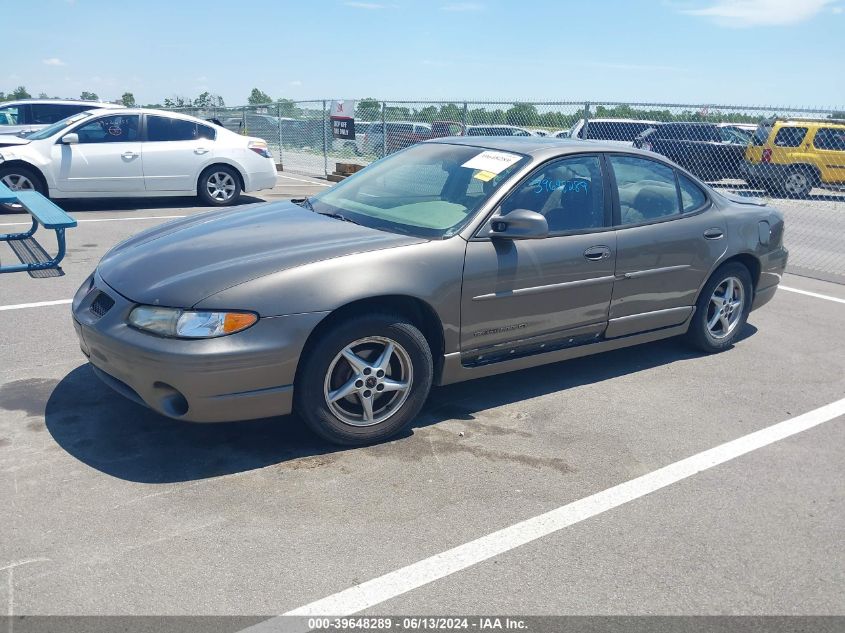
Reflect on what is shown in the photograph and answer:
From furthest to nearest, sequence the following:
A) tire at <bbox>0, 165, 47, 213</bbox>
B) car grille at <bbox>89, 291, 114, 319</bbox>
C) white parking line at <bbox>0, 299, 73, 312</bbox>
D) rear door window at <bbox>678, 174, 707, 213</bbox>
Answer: tire at <bbox>0, 165, 47, 213</bbox>, white parking line at <bbox>0, 299, 73, 312</bbox>, rear door window at <bbox>678, 174, 707, 213</bbox>, car grille at <bbox>89, 291, 114, 319</bbox>

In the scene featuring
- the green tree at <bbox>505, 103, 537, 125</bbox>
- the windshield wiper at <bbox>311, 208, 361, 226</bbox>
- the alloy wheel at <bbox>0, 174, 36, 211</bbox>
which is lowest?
the alloy wheel at <bbox>0, 174, 36, 211</bbox>

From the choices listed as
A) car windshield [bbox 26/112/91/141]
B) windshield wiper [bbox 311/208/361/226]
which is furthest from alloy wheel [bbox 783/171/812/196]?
windshield wiper [bbox 311/208/361/226]

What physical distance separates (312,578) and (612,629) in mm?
1121

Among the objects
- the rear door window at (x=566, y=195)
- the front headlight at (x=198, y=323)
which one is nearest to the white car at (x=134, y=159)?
the rear door window at (x=566, y=195)

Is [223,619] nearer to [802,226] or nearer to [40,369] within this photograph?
[40,369]

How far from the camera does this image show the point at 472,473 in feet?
12.7

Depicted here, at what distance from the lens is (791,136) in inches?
705

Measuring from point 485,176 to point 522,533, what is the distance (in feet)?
7.41

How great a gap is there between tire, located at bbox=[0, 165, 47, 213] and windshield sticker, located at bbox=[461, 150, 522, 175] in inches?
324

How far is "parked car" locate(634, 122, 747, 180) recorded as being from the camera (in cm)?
1778

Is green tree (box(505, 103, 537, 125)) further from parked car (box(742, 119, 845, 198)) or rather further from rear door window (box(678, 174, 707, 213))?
rear door window (box(678, 174, 707, 213))

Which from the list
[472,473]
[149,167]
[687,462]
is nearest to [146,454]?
[472,473]

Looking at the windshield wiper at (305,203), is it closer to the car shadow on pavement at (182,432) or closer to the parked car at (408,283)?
the parked car at (408,283)

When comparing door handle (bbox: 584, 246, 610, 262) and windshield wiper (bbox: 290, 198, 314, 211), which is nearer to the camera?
door handle (bbox: 584, 246, 610, 262)
